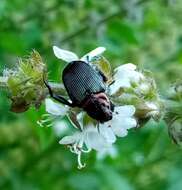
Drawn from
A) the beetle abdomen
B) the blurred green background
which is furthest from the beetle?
the blurred green background

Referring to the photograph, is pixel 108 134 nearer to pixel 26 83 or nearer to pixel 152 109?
pixel 152 109

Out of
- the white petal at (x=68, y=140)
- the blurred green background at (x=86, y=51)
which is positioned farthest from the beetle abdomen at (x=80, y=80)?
the blurred green background at (x=86, y=51)

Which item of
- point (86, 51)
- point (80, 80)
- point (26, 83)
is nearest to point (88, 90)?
point (80, 80)

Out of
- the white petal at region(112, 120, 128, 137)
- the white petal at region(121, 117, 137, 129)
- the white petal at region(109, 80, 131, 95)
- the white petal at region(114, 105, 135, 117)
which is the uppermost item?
the white petal at region(109, 80, 131, 95)

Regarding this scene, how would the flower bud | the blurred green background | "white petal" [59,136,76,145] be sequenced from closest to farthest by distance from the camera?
1. the flower bud
2. "white petal" [59,136,76,145]
3. the blurred green background

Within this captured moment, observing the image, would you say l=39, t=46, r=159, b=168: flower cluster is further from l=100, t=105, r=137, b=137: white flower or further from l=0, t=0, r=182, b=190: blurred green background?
l=0, t=0, r=182, b=190: blurred green background

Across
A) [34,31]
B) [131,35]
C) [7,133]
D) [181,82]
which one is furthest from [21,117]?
[181,82]
